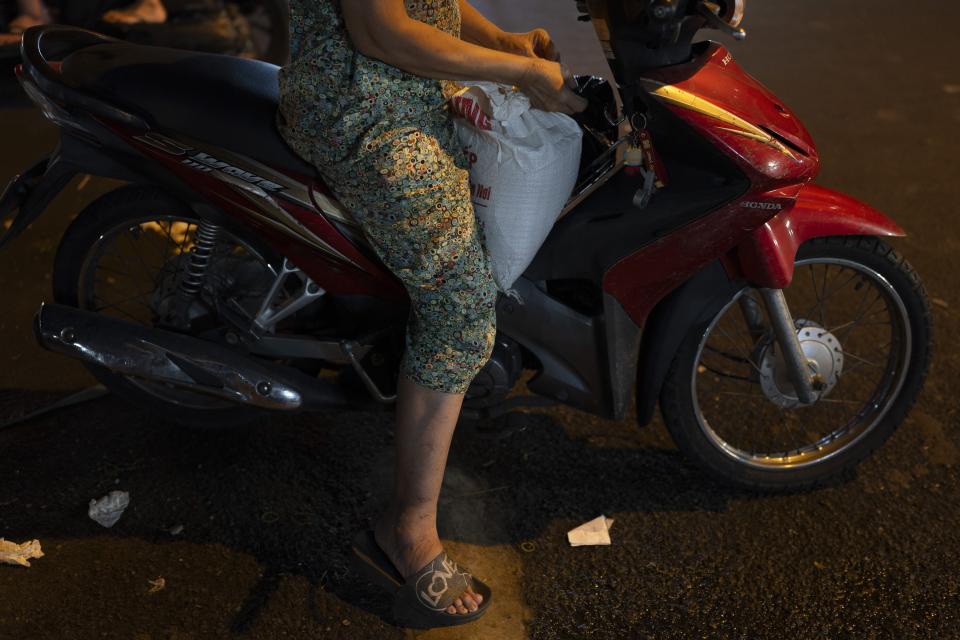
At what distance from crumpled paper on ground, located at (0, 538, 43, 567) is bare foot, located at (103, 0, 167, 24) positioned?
348 cm

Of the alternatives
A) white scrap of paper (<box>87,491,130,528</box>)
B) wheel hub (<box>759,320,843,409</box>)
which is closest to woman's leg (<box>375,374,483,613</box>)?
white scrap of paper (<box>87,491,130,528</box>)

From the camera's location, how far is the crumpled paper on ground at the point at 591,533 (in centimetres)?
247

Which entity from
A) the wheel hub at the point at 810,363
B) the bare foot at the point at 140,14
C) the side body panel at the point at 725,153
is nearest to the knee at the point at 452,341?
the side body panel at the point at 725,153

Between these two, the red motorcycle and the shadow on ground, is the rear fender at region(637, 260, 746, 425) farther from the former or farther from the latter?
the shadow on ground

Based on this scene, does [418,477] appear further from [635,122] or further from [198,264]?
[635,122]

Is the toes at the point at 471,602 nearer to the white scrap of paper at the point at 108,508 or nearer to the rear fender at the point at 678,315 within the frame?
the rear fender at the point at 678,315

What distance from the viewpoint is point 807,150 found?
205cm

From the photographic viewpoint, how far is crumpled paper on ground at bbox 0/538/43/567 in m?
2.38

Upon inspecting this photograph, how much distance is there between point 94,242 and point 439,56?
1.23 metres

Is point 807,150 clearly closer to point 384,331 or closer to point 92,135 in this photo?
point 384,331

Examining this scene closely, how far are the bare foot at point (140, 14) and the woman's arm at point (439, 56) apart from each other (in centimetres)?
378

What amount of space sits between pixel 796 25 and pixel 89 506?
5.42 m

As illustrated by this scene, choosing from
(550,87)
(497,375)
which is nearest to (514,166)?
(550,87)

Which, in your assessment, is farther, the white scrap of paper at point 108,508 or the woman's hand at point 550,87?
the white scrap of paper at point 108,508
